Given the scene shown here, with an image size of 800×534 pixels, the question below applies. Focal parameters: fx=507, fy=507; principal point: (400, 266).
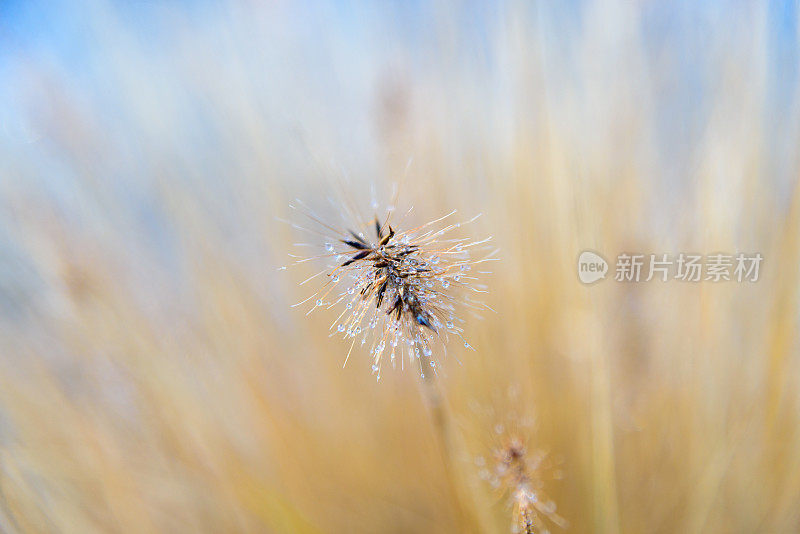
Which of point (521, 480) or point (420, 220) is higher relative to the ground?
point (420, 220)

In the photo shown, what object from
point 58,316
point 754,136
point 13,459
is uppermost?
point 754,136

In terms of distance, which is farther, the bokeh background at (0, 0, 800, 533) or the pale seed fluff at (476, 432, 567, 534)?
the bokeh background at (0, 0, 800, 533)

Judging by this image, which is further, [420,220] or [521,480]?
[420,220]

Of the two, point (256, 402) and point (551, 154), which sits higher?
point (551, 154)

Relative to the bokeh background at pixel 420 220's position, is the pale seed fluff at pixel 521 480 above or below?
below

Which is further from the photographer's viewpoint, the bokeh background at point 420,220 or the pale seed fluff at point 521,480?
the bokeh background at point 420,220

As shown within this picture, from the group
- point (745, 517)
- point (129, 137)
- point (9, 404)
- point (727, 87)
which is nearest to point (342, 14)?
point (129, 137)

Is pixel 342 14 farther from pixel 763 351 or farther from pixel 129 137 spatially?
pixel 763 351
